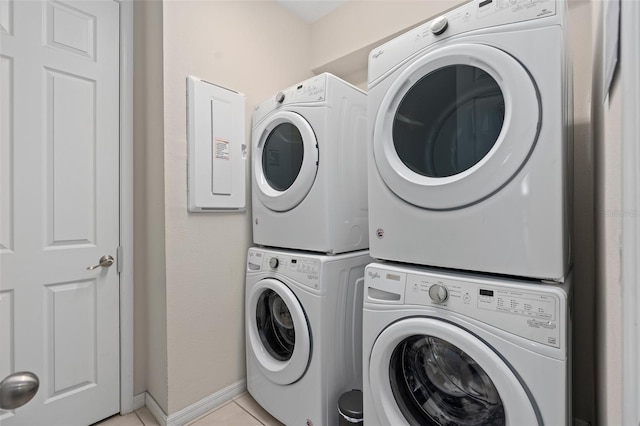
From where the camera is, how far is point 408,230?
1.07m

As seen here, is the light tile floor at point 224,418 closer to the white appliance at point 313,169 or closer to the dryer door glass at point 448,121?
the white appliance at point 313,169

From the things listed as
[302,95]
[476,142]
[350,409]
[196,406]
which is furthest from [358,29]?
[196,406]

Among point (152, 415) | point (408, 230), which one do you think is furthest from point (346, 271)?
point (152, 415)

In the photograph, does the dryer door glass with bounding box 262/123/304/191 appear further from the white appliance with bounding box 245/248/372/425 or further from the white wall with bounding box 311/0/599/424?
the white wall with bounding box 311/0/599/424

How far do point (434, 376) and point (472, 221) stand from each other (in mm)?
562

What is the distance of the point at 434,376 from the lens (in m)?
1.05

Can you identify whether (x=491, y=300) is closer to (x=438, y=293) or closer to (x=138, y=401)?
(x=438, y=293)

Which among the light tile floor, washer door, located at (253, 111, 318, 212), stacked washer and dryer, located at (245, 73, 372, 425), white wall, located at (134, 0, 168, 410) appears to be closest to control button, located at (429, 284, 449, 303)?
stacked washer and dryer, located at (245, 73, 372, 425)

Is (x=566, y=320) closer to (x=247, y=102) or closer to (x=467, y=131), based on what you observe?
(x=467, y=131)

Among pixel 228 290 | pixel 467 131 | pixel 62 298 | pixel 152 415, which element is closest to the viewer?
pixel 467 131

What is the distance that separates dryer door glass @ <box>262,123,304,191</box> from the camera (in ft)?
5.12

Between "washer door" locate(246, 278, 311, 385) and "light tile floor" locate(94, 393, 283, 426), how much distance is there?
253 millimetres

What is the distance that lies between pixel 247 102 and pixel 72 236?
1.16m

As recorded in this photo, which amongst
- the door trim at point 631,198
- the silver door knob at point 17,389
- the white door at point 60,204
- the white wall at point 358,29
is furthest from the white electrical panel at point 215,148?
the door trim at point 631,198
